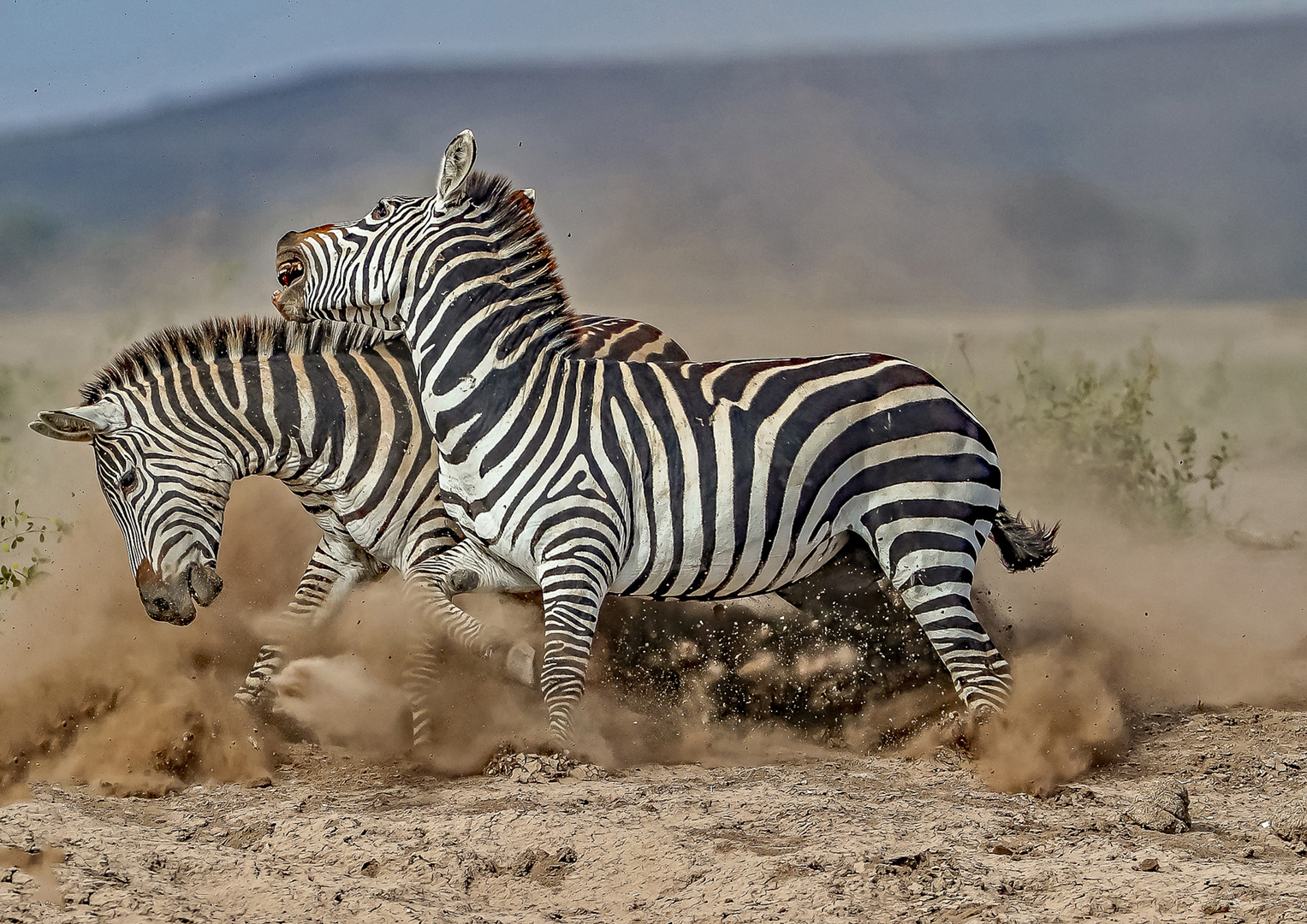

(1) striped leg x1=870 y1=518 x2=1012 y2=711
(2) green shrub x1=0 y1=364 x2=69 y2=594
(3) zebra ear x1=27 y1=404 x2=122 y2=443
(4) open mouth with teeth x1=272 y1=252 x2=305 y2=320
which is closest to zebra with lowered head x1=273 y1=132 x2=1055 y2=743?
(1) striped leg x1=870 y1=518 x2=1012 y2=711

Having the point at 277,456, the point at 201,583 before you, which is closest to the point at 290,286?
the point at 277,456

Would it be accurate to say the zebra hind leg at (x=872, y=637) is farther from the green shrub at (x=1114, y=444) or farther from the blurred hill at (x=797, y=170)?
the blurred hill at (x=797, y=170)

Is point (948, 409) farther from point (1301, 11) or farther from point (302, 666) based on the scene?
point (1301, 11)

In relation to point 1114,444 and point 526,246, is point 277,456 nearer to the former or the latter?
point 526,246

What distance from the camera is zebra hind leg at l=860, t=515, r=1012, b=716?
585 cm

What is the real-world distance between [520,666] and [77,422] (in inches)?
100

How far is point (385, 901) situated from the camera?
3.94 meters

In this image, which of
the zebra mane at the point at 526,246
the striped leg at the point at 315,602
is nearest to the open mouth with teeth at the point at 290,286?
the zebra mane at the point at 526,246

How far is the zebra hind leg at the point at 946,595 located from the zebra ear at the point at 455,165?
110 inches

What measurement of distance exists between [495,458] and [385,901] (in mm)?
2374

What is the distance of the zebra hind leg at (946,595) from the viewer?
5848 millimetres

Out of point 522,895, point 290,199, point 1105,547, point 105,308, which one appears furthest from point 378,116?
point 522,895

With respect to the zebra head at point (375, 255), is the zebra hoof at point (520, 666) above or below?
below

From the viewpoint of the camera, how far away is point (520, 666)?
603 cm
